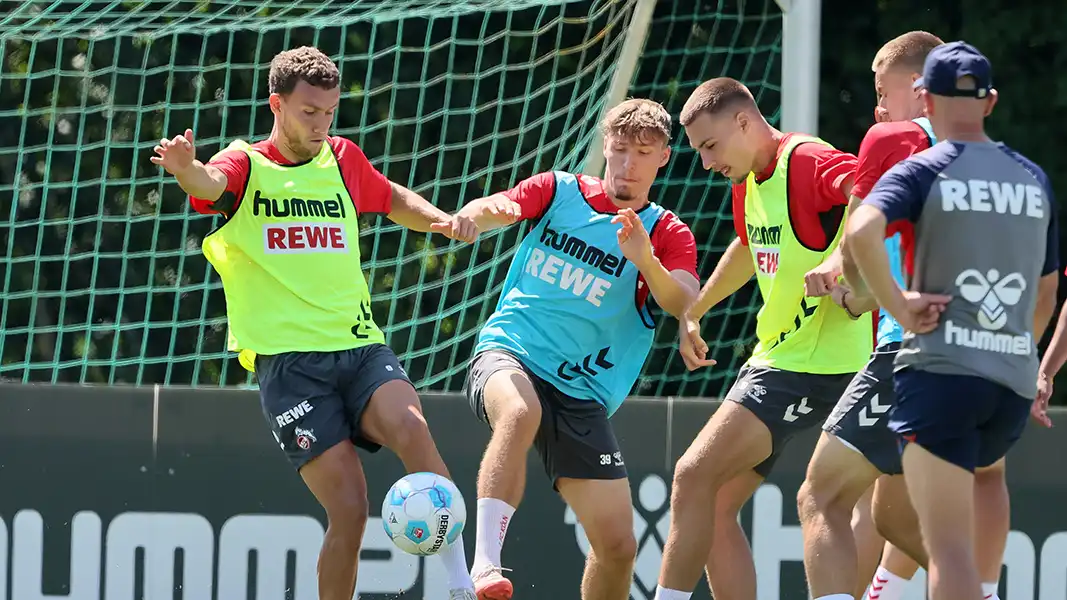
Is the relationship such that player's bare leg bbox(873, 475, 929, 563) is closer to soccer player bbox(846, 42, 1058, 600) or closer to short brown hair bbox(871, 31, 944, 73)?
soccer player bbox(846, 42, 1058, 600)

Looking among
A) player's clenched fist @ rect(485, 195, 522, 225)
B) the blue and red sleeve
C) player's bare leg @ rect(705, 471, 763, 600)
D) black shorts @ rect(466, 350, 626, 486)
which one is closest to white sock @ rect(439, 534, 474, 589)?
black shorts @ rect(466, 350, 626, 486)

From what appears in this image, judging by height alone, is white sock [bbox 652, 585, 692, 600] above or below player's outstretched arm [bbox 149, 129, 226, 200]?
below

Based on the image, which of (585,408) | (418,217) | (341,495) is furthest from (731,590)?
(418,217)

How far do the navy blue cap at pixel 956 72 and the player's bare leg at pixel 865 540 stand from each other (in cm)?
200

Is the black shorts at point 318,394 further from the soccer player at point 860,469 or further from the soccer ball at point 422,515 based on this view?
the soccer player at point 860,469

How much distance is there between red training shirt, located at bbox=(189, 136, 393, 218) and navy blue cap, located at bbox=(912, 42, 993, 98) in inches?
94.2

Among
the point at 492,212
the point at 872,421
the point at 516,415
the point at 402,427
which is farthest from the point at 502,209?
the point at 872,421

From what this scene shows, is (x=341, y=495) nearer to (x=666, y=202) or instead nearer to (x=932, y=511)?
(x=932, y=511)

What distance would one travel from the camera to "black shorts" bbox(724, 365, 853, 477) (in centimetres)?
568

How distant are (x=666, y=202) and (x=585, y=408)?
114 inches

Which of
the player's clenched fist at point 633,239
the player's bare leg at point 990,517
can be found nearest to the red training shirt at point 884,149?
the player's clenched fist at point 633,239

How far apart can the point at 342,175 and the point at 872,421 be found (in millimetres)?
2230

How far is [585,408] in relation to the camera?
19.8 feet

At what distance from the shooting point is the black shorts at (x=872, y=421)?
5.22 m
